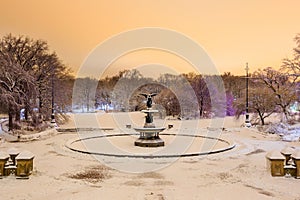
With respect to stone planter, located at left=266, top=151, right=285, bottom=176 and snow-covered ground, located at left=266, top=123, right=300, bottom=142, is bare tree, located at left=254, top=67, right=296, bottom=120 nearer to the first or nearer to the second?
snow-covered ground, located at left=266, top=123, right=300, bottom=142

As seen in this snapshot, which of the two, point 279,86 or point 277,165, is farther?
point 279,86

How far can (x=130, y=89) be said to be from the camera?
43625mm

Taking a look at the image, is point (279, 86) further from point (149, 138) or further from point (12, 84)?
point (12, 84)

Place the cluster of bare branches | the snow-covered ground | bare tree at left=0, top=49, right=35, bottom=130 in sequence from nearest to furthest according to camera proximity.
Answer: bare tree at left=0, top=49, right=35, bottom=130 → the cluster of bare branches → the snow-covered ground

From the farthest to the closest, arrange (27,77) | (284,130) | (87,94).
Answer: (87,94) < (284,130) < (27,77)

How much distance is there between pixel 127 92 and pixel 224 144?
3000 cm

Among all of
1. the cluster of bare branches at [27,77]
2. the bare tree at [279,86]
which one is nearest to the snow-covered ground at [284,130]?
the bare tree at [279,86]

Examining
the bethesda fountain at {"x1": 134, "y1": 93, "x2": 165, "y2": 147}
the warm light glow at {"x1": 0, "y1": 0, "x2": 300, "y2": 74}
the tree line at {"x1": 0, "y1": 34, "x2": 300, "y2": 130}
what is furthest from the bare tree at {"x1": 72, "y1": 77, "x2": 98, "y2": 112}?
the bethesda fountain at {"x1": 134, "y1": 93, "x2": 165, "y2": 147}

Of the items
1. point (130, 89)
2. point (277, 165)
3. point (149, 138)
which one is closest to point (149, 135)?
point (149, 138)

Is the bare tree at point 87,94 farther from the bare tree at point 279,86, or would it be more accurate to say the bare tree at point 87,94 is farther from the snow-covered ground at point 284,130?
the snow-covered ground at point 284,130

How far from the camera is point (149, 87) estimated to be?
128ft

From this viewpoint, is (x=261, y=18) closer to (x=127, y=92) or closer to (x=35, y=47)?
(x=35, y=47)

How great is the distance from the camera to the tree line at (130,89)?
2103 cm

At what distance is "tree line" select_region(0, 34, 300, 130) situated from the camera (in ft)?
69.0
